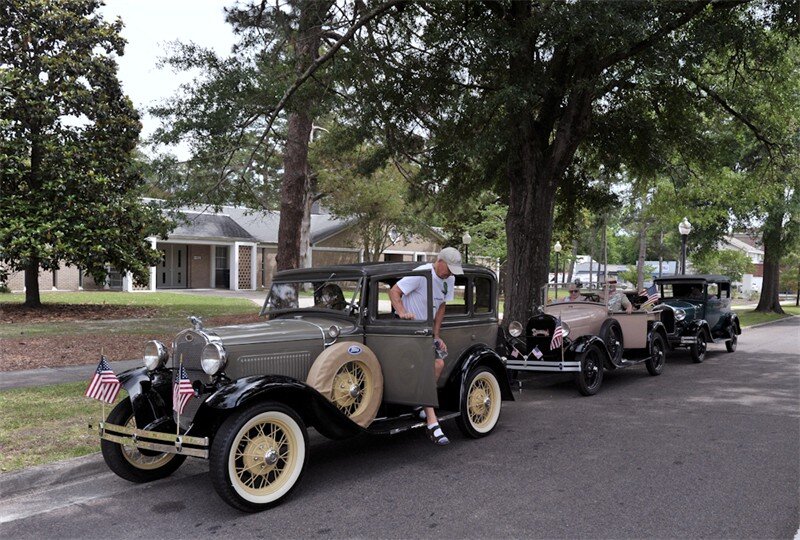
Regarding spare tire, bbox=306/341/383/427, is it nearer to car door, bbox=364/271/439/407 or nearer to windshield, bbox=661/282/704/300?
car door, bbox=364/271/439/407

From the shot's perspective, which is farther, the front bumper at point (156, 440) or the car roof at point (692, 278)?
the car roof at point (692, 278)

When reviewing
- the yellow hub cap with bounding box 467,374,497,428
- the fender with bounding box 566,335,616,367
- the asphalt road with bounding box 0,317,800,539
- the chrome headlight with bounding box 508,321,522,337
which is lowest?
the asphalt road with bounding box 0,317,800,539

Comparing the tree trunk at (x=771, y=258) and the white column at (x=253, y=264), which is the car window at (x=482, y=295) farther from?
the white column at (x=253, y=264)

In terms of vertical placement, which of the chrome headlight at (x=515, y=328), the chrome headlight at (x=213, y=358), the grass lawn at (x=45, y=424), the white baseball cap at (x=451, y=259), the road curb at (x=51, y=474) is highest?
the white baseball cap at (x=451, y=259)

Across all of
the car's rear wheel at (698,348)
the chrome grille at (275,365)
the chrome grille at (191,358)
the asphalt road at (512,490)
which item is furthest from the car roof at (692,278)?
the chrome grille at (191,358)

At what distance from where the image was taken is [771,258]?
28.1 meters

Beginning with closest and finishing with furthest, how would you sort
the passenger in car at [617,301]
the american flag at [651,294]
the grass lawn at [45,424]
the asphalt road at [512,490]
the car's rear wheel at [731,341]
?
the asphalt road at [512,490], the grass lawn at [45,424], the passenger in car at [617,301], the american flag at [651,294], the car's rear wheel at [731,341]

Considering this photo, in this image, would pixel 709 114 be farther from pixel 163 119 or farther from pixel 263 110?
pixel 163 119

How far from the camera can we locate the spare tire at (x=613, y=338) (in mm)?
9469

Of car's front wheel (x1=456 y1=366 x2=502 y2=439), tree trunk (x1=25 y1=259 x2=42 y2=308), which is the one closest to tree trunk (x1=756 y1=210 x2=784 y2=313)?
car's front wheel (x1=456 y1=366 x2=502 y2=439)

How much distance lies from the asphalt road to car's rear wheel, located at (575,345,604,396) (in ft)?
3.99

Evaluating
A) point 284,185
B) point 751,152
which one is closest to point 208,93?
point 284,185

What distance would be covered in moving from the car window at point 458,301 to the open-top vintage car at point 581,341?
1391 millimetres

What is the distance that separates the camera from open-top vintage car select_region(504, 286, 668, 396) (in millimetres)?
→ 8773
